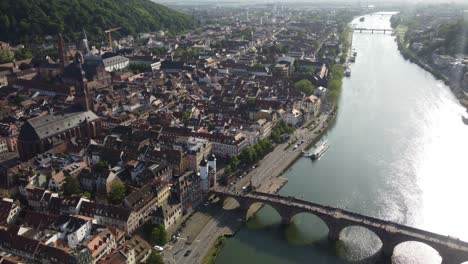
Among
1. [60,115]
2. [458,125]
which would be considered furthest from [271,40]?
[60,115]

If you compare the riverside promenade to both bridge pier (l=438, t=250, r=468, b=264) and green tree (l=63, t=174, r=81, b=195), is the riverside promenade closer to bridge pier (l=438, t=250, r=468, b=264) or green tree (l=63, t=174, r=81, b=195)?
green tree (l=63, t=174, r=81, b=195)

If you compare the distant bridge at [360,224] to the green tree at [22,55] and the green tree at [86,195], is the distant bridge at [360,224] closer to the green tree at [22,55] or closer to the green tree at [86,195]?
the green tree at [86,195]

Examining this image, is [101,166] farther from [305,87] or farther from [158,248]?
[305,87]

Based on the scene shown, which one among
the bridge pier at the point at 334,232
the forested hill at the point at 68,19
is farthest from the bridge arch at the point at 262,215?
the forested hill at the point at 68,19

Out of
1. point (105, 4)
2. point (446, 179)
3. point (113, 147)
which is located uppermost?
point (105, 4)

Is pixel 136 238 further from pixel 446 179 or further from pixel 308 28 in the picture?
pixel 308 28

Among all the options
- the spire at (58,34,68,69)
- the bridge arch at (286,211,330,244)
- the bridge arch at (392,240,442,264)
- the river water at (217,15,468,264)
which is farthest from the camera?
the spire at (58,34,68,69)

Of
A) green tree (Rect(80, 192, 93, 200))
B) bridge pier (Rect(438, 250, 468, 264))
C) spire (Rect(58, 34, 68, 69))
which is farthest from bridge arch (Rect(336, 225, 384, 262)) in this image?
spire (Rect(58, 34, 68, 69))
